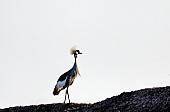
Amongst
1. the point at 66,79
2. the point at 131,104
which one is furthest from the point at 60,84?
the point at 131,104

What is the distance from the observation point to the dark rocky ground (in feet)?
86.3

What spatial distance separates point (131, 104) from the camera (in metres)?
27.5

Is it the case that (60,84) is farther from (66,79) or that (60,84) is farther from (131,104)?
(131,104)

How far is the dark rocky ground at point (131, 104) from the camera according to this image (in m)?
26.3

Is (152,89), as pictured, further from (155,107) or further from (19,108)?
(19,108)

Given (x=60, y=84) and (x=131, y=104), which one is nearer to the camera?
(x=131, y=104)

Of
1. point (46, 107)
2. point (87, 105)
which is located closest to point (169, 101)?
point (87, 105)

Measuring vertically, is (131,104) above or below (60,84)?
below

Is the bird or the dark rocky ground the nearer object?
the dark rocky ground

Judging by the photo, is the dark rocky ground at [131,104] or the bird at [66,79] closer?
the dark rocky ground at [131,104]

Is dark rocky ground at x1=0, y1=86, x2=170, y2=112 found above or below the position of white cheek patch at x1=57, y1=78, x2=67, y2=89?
below

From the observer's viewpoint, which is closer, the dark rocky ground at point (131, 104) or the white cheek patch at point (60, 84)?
the dark rocky ground at point (131, 104)

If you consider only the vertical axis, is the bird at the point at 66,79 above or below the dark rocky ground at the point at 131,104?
above

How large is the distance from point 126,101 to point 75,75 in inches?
150
